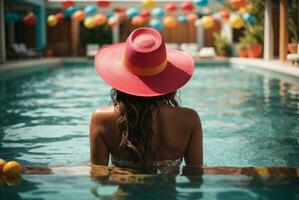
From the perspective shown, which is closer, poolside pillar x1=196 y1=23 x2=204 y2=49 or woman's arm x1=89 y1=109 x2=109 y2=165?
woman's arm x1=89 y1=109 x2=109 y2=165

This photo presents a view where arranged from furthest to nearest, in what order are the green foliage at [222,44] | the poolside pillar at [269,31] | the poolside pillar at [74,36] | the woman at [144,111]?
the poolside pillar at [74,36]
the green foliage at [222,44]
the poolside pillar at [269,31]
the woman at [144,111]

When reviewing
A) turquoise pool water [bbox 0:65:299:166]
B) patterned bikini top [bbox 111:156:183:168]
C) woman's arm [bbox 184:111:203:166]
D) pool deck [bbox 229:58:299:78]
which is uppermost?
woman's arm [bbox 184:111:203:166]

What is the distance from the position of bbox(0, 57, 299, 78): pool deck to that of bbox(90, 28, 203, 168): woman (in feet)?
34.1

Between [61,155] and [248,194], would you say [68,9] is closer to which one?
[61,155]

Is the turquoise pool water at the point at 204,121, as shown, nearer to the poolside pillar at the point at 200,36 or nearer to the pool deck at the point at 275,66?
the pool deck at the point at 275,66

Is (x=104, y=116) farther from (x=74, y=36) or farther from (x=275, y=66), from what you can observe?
(x=74, y=36)

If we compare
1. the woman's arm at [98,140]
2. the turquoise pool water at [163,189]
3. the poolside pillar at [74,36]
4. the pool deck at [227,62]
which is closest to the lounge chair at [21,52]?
the pool deck at [227,62]

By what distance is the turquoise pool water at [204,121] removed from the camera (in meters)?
5.48

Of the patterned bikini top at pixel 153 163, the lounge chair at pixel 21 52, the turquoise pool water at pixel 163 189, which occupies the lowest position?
the turquoise pool water at pixel 163 189

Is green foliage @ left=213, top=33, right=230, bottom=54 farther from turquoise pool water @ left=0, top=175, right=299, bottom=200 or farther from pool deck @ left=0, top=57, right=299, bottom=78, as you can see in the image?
turquoise pool water @ left=0, top=175, right=299, bottom=200

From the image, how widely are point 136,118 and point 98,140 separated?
25 cm

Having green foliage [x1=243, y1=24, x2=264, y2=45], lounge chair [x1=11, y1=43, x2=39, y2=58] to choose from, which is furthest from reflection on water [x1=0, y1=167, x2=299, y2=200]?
lounge chair [x1=11, y1=43, x2=39, y2=58]

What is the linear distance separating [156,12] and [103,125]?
21005 millimetres

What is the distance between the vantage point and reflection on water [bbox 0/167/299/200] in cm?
290
